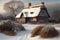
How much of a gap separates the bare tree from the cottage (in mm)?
378

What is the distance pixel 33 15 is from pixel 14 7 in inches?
68.4

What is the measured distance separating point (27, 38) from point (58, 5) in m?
4.62

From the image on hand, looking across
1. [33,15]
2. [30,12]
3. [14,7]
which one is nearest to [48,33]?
[33,15]

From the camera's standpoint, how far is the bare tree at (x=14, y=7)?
1263 centimetres

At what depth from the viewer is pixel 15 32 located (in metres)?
8.42

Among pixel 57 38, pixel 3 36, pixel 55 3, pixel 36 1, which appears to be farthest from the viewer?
pixel 36 1

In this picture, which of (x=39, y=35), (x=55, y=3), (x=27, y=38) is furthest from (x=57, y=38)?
(x=55, y=3)

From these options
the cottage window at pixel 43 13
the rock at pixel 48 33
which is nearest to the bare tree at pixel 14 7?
the cottage window at pixel 43 13

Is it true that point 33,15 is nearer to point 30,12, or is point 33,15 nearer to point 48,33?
point 30,12

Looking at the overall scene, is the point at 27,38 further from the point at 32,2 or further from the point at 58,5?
the point at 32,2

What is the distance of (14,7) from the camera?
13391mm

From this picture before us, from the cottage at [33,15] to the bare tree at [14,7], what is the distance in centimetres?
38

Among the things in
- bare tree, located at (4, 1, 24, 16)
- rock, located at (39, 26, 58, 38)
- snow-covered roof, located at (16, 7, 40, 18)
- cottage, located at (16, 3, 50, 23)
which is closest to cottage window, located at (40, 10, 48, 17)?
cottage, located at (16, 3, 50, 23)

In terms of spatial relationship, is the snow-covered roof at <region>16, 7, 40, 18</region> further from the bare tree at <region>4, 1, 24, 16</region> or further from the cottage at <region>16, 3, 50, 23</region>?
the bare tree at <region>4, 1, 24, 16</region>
